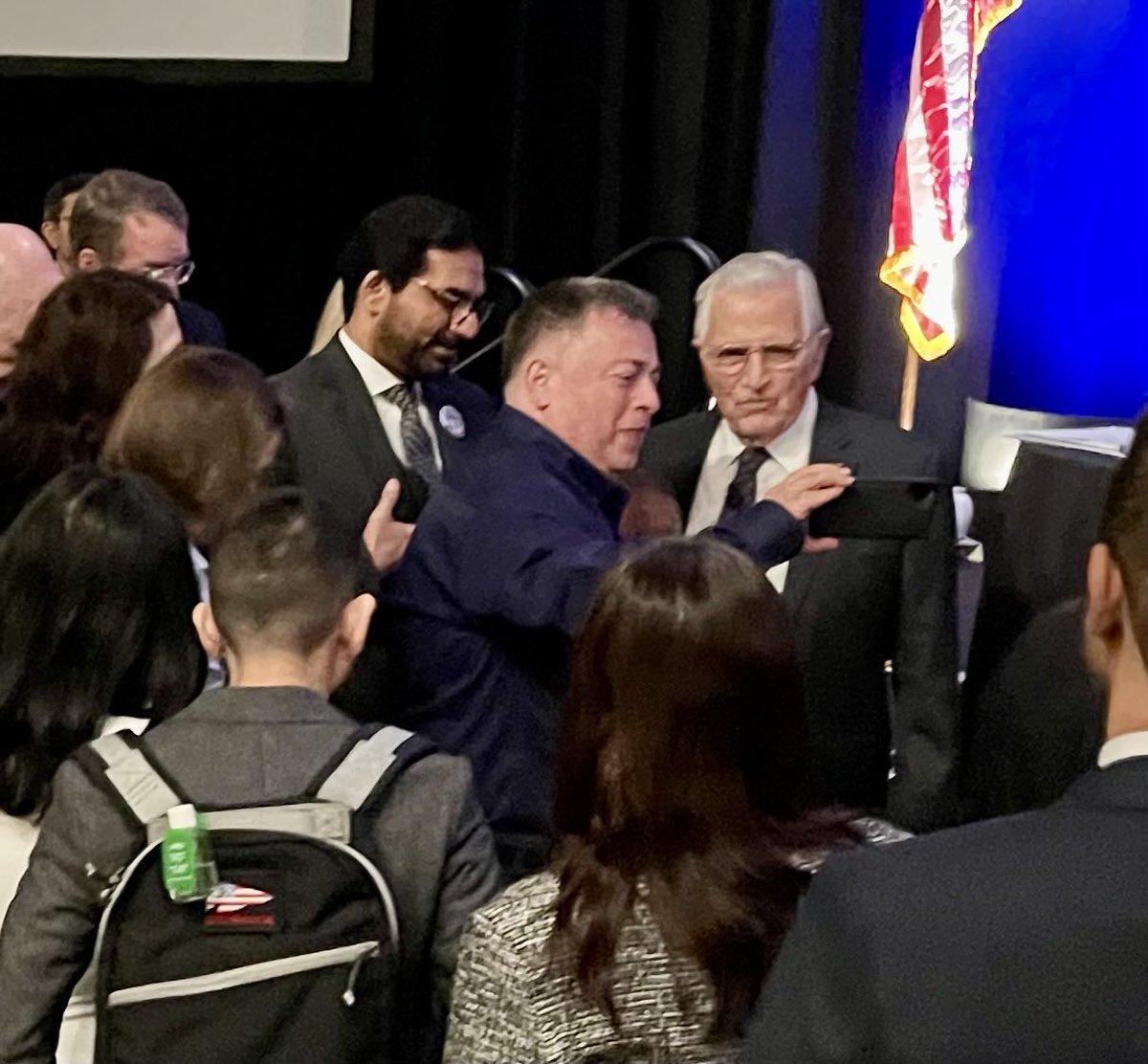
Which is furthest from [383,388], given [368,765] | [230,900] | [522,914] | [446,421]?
[522,914]

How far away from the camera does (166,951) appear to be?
1.55 metres

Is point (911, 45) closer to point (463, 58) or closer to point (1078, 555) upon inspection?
point (463, 58)

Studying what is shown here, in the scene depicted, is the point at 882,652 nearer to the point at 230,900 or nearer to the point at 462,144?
the point at 230,900

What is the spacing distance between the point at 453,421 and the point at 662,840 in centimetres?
174

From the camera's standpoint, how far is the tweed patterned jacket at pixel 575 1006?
1382 millimetres

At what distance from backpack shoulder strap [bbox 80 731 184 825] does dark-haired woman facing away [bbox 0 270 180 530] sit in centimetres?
72

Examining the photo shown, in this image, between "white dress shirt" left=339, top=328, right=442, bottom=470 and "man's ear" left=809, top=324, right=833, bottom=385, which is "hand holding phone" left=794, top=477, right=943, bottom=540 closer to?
"man's ear" left=809, top=324, right=833, bottom=385

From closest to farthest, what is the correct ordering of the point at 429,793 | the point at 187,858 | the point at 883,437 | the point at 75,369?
Result: 1. the point at 187,858
2. the point at 429,793
3. the point at 75,369
4. the point at 883,437

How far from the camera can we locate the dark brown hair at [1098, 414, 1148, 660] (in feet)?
2.99

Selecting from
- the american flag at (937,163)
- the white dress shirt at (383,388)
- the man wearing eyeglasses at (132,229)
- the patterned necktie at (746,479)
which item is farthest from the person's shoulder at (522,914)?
the american flag at (937,163)

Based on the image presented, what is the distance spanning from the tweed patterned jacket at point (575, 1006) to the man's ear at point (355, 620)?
39cm

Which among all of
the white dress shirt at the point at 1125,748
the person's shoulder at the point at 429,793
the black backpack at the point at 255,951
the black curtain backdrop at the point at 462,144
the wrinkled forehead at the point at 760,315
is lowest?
the black backpack at the point at 255,951

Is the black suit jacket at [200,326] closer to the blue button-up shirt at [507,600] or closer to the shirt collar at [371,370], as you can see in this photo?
the shirt collar at [371,370]

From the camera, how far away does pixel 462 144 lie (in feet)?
17.5
